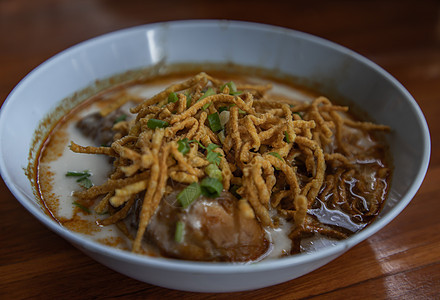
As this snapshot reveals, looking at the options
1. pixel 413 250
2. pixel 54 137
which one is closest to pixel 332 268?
pixel 413 250

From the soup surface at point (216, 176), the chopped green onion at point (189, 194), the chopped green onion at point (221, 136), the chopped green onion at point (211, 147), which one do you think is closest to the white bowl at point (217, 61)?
the soup surface at point (216, 176)

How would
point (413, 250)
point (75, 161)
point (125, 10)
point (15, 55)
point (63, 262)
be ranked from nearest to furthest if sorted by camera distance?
1. point (63, 262)
2. point (413, 250)
3. point (75, 161)
4. point (15, 55)
5. point (125, 10)

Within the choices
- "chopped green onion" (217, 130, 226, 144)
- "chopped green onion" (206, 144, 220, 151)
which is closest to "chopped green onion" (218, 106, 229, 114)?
"chopped green onion" (217, 130, 226, 144)

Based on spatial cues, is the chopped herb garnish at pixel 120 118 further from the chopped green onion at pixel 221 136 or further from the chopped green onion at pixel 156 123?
the chopped green onion at pixel 221 136

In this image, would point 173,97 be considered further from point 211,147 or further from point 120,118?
point 120,118

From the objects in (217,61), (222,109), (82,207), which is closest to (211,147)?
(222,109)

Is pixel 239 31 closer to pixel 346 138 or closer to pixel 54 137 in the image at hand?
pixel 346 138
